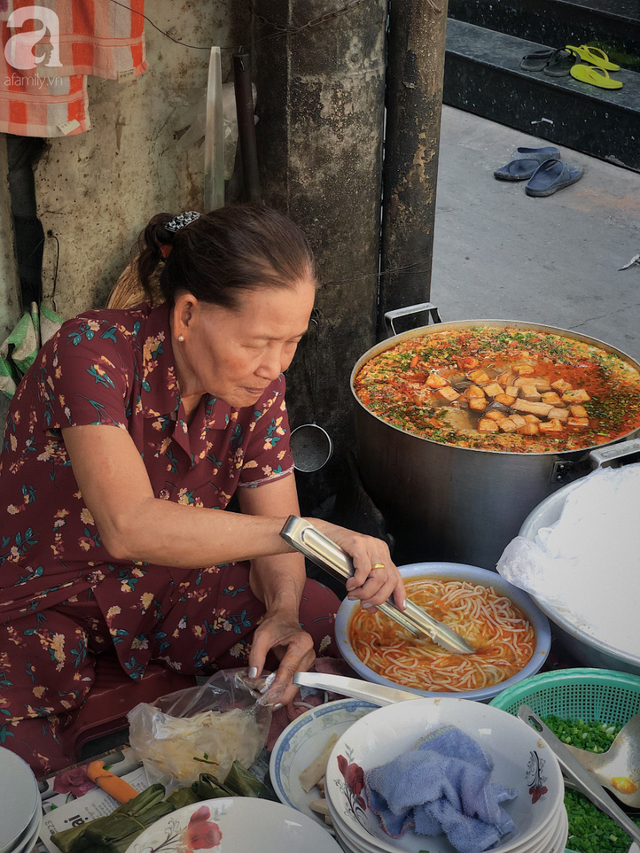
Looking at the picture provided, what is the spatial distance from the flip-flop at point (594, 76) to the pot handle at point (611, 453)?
6.66 m

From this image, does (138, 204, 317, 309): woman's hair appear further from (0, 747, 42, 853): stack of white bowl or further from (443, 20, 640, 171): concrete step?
(443, 20, 640, 171): concrete step

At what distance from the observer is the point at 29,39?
2.64 m

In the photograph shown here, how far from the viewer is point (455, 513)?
285 centimetres

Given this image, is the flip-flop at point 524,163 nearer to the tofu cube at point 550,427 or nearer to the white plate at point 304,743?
the tofu cube at point 550,427

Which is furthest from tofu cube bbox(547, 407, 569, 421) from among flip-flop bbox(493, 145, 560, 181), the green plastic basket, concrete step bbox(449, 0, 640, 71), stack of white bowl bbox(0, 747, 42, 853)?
concrete step bbox(449, 0, 640, 71)

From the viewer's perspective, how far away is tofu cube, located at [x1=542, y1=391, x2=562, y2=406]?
3.26m

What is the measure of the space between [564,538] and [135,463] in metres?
1.23

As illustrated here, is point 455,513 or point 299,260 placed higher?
point 299,260

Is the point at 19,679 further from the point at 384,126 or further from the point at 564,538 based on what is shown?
the point at 384,126

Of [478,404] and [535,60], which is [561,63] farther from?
[478,404]

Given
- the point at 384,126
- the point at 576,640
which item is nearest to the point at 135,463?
the point at 576,640

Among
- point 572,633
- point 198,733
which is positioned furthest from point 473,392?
point 198,733

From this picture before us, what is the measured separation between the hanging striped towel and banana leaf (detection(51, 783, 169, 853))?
6.65 ft

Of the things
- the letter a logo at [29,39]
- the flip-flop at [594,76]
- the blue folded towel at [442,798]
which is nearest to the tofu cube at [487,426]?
the blue folded towel at [442,798]
